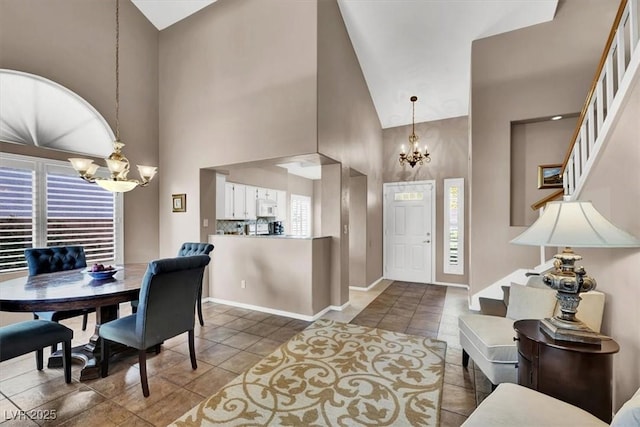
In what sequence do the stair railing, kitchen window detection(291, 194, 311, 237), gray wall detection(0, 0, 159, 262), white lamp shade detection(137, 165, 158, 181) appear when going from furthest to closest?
1. kitchen window detection(291, 194, 311, 237)
2. gray wall detection(0, 0, 159, 262)
3. white lamp shade detection(137, 165, 158, 181)
4. the stair railing

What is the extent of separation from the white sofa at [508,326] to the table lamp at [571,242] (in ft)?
1.22

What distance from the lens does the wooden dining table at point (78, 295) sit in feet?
Answer: 6.49

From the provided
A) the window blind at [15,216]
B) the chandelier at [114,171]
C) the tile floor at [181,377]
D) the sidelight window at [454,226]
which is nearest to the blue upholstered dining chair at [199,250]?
the tile floor at [181,377]

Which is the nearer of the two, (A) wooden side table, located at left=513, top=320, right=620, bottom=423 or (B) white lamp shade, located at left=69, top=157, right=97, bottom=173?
(A) wooden side table, located at left=513, top=320, right=620, bottom=423

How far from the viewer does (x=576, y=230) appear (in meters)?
1.63

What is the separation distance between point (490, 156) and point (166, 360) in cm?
481

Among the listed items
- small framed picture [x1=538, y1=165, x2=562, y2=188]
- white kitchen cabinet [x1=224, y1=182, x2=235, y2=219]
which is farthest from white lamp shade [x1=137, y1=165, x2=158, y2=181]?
small framed picture [x1=538, y1=165, x2=562, y2=188]

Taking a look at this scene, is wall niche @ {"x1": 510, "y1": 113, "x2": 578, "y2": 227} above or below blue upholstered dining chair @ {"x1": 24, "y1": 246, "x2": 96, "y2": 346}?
above

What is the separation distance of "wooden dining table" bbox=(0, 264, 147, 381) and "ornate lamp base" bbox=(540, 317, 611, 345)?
3061mm

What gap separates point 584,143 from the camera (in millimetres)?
2623

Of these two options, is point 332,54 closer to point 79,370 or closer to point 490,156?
point 490,156

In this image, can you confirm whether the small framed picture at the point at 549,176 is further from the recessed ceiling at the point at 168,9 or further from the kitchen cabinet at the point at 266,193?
the recessed ceiling at the point at 168,9

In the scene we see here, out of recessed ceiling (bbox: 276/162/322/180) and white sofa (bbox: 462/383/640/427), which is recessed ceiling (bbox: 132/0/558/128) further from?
white sofa (bbox: 462/383/640/427)

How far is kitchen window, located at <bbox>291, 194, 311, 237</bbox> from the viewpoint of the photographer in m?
8.29
